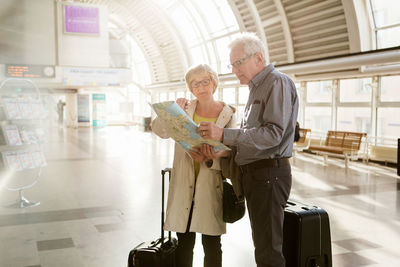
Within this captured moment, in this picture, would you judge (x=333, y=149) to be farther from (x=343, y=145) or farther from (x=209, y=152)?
(x=209, y=152)

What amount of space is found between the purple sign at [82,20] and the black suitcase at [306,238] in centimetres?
1603

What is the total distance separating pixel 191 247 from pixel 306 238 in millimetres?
852

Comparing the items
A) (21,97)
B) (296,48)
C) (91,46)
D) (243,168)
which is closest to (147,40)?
(91,46)

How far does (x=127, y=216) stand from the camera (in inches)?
228

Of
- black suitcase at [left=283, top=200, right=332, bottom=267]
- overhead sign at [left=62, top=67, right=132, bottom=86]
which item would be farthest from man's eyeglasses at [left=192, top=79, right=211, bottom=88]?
overhead sign at [left=62, top=67, right=132, bottom=86]

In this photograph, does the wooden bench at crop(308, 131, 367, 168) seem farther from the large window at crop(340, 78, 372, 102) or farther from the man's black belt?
the man's black belt

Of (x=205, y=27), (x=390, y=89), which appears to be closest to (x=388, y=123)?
(x=390, y=89)

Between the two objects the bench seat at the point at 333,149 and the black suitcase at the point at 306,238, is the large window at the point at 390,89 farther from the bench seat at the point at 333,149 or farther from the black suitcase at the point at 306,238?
the black suitcase at the point at 306,238

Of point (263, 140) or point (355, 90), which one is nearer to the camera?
point (263, 140)

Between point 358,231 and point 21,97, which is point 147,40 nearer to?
point 21,97

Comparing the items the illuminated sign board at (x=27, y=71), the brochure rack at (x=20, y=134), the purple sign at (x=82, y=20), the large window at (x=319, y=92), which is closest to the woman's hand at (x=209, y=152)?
the brochure rack at (x=20, y=134)

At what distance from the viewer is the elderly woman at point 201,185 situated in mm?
2723

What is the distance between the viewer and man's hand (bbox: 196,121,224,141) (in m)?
2.27

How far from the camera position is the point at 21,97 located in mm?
6414
